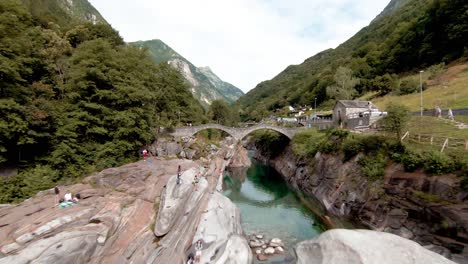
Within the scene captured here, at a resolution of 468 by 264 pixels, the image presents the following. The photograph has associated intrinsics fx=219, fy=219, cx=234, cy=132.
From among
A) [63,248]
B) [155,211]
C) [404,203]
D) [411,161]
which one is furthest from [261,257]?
[411,161]

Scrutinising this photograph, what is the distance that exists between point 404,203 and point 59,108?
32.9 metres

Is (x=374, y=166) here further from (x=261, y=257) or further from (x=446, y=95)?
(x=446, y=95)

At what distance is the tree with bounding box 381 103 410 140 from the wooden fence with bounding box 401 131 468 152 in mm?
2061

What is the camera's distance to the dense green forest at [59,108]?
18.2 metres

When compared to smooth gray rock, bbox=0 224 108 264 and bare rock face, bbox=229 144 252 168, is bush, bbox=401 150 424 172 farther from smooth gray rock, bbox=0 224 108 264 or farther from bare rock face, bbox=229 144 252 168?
bare rock face, bbox=229 144 252 168

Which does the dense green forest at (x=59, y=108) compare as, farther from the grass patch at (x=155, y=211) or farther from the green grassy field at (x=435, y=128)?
the green grassy field at (x=435, y=128)

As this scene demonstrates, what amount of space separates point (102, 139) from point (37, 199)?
9710mm

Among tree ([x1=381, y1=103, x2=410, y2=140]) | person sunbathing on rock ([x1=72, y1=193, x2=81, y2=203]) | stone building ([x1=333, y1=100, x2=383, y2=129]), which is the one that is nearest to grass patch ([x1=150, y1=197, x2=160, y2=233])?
person sunbathing on rock ([x1=72, y1=193, x2=81, y2=203])

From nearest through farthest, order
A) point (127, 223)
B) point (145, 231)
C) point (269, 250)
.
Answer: point (127, 223), point (145, 231), point (269, 250)

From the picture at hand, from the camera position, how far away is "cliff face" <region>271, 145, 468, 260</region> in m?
14.8

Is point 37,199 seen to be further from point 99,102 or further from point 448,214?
point 448,214

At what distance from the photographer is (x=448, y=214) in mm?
15234

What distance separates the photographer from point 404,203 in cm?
1875

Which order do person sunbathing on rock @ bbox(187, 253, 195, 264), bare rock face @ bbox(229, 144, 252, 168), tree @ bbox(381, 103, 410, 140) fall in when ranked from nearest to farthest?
person sunbathing on rock @ bbox(187, 253, 195, 264) → tree @ bbox(381, 103, 410, 140) → bare rock face @ bbox(229, 144, 252, 168)
